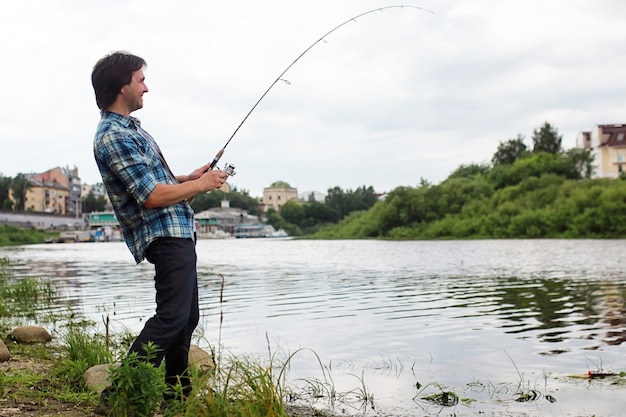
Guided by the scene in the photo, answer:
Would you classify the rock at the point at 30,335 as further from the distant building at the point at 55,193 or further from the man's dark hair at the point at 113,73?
the distant building at the point at 55,193

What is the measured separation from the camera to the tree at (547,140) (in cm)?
7969

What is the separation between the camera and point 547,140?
262ft

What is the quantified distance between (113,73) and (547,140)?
80797 millimetres

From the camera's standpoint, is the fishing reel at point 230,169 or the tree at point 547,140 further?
the tree at point 547,140

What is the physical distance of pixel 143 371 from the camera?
11.1ft

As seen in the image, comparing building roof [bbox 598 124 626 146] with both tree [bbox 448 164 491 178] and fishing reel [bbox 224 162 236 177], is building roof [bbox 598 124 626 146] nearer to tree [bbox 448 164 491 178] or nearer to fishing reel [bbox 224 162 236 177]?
tree [bbox 448 164 491 178]

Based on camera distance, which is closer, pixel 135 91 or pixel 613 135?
pixel 135 91

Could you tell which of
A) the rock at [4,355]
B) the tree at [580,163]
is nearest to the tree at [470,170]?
the tree at [580,163]

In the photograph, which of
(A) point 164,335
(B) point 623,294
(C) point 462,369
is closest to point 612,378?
(C) point 462,369

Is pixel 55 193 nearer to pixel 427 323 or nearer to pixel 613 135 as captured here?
pixel 613 135

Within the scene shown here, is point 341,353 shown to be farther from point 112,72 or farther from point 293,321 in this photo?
point 112,72

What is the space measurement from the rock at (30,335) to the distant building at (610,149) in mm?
79792

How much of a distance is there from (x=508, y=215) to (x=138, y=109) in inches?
2233

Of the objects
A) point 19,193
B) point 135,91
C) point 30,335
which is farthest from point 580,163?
point 19,193
